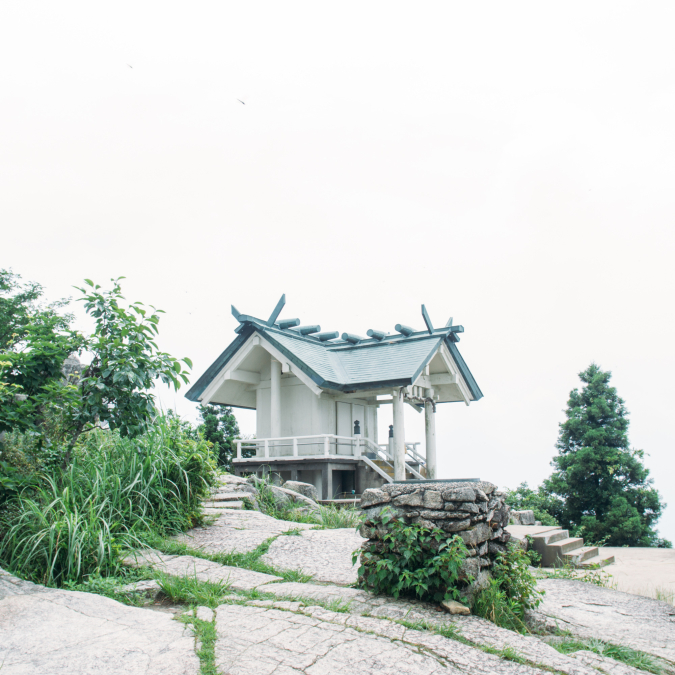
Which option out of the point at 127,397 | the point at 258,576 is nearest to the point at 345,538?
the point at 258,576

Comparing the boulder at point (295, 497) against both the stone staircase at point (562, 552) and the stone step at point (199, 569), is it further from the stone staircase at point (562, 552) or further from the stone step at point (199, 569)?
the stone step at point (199, 569)

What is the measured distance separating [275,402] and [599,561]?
8882 mm

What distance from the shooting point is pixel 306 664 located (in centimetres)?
389

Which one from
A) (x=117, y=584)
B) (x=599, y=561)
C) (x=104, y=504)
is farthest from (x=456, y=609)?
(x=599, y=561)

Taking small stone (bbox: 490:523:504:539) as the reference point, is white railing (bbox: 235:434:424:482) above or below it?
above

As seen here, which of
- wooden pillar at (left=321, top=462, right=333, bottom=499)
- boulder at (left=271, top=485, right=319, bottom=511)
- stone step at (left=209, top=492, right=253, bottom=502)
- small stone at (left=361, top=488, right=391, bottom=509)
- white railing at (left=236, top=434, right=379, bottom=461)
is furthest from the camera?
white railing at (left=236, top=434, right=379, bottom=461)

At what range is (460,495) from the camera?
17.8 feet

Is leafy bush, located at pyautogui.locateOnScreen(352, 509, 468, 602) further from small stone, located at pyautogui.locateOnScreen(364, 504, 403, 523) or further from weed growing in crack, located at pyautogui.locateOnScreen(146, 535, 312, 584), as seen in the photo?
weed growing in crack, located at pyautogui.locateOnScreen(146, 535, 312, 584)

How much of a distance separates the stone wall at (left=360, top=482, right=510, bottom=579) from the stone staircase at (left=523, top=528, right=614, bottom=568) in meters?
3.99

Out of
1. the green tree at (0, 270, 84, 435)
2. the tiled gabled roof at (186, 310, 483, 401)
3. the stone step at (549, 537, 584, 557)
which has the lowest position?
the stone step at (549, 537, 584, 557)

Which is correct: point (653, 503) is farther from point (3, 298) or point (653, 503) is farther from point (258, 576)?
point (3, 298)

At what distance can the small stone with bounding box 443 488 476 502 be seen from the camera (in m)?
5.42

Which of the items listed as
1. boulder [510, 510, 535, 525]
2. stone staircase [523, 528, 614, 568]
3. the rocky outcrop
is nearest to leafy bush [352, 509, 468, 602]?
stone staircase [523, 528, 614, 568]

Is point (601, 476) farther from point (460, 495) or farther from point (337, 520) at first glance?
point (460, 495)
